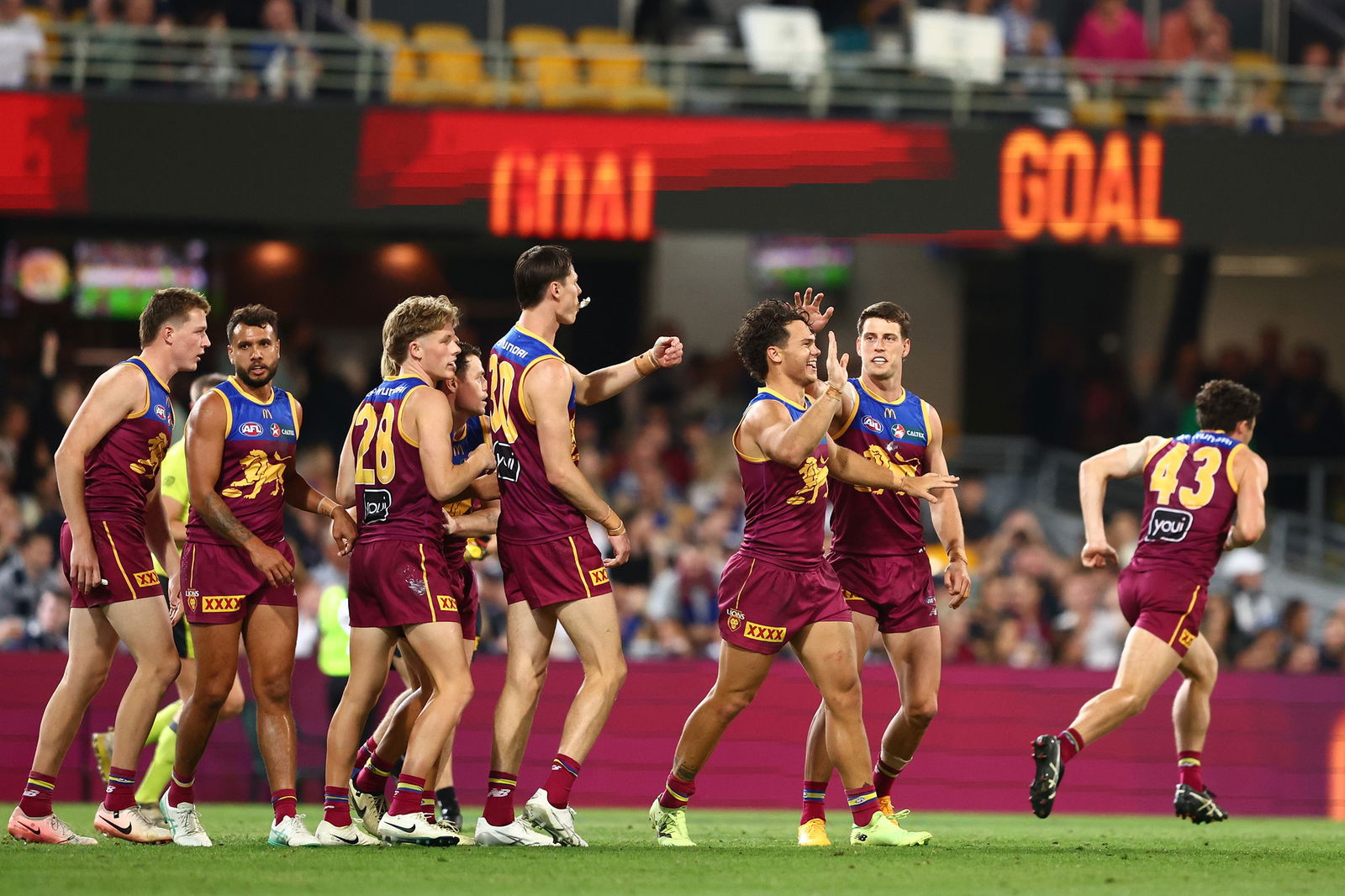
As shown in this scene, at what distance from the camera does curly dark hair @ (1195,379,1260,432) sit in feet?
29.7

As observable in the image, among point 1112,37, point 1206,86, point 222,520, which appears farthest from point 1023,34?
point 222,520

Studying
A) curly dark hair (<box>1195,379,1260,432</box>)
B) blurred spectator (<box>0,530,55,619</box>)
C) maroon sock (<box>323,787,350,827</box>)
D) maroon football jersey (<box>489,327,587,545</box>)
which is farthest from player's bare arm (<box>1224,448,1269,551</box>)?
blurred spectator (<box>0,530,55,619</box>)

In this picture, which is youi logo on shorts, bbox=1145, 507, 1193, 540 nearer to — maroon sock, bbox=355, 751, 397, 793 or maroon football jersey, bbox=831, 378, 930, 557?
maroon football jersey, bbox=831, 378, 930, 557

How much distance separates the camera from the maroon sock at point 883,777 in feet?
27.6

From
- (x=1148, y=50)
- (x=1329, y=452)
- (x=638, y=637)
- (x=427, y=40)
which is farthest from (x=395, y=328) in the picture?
(x=1329, y=452)

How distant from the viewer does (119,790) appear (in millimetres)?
7754

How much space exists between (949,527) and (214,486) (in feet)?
Result: 11.2

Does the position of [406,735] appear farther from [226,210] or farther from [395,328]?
[226,210]

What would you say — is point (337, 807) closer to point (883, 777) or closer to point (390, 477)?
point (390, 477)

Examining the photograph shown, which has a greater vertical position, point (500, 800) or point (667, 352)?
point (667, 352)

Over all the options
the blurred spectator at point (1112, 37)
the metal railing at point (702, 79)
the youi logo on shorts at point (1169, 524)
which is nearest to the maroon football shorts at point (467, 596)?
the youi logo on shorts at point (1169, 524)

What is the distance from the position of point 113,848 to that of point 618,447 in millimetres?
10941

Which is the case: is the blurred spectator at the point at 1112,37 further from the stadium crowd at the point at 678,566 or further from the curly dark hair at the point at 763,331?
the curly dark hair at the point at 763,331

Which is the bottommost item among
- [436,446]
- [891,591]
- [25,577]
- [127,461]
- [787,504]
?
[25,577]
